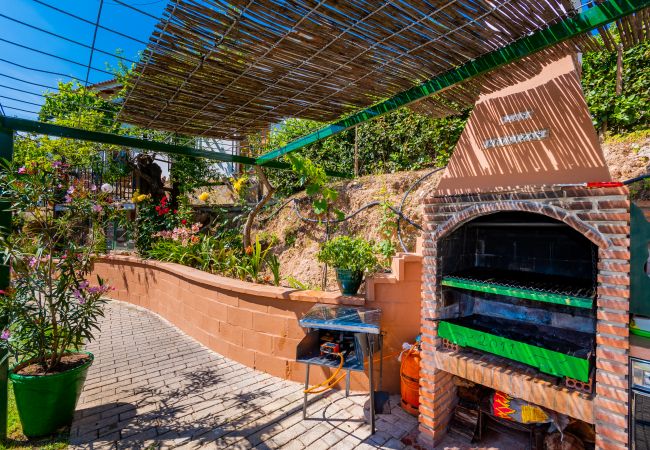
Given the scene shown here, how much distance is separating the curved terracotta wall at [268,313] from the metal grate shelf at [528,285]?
757 mm

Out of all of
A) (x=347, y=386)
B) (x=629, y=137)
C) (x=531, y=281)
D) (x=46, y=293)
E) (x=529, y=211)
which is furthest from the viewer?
(x=629, y=137)

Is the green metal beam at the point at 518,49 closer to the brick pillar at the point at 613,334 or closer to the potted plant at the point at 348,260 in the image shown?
the brick pillar at the point at 613,334

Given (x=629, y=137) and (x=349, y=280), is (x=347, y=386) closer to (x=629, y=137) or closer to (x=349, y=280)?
(x=349, y=280)

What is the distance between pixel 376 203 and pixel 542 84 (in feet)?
9.42

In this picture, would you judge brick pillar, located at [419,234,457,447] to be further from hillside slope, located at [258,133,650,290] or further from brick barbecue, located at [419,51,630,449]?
hillside slope, located at [258,133,650,290]

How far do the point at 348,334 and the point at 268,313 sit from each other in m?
1.22

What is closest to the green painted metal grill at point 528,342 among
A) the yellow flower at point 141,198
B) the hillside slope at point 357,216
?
the hillside slope at point 357,216

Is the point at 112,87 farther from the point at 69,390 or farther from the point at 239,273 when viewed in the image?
the point at 69,390

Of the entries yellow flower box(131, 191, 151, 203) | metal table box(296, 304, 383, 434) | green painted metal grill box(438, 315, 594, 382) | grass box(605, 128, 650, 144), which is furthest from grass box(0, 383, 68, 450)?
grass box(605, 128, 650, 144)

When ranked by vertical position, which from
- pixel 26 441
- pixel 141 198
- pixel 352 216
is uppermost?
pixel 141 198

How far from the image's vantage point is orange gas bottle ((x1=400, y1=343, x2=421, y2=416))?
3.26m

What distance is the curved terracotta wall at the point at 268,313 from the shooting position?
3.62 m

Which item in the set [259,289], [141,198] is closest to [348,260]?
[259,289]

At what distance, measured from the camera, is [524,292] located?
7.70 feet
